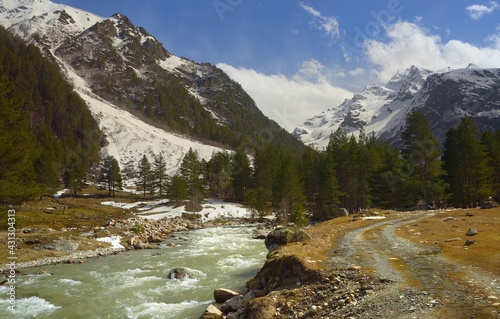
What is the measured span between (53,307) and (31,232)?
1134 inches

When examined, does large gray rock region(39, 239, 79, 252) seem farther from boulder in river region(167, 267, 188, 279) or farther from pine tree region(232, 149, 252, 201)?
pine tree region(232, 149, 252, 201)

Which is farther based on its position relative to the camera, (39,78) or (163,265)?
(39,78)

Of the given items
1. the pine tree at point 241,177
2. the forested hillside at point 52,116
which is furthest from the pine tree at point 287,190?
the forested hillside at point 52,116

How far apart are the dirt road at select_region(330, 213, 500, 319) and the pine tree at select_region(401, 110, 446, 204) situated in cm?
3873

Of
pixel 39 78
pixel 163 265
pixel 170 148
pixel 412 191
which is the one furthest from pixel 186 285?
pixel 39 78

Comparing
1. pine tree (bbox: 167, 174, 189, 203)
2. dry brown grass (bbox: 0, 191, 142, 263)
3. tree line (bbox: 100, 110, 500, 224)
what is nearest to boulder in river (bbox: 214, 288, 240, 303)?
dry brown grass (bbox: 0, 191, 142, 263)

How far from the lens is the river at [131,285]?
18.1 metres

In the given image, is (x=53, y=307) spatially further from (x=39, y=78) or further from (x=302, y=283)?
(x=39, y=78)

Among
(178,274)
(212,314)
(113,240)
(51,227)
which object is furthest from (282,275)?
(51,227)

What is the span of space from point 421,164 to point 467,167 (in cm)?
743

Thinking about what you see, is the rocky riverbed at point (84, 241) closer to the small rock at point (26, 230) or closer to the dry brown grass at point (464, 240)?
the small rock at point (26, 230)

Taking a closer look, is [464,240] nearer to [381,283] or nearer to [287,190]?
[381,283]

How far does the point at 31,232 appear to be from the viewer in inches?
1662

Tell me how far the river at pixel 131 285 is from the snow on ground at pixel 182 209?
42.1 meters
